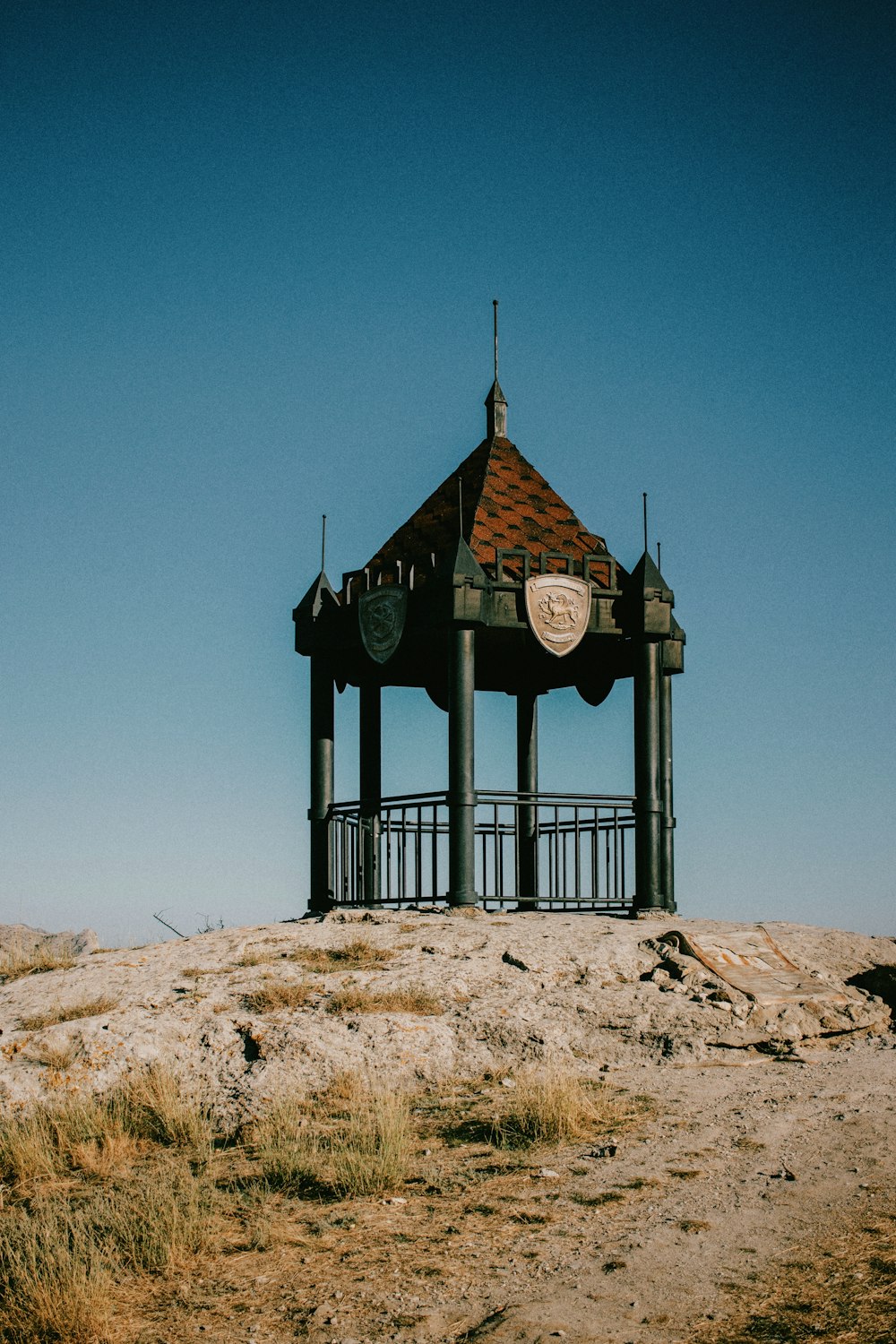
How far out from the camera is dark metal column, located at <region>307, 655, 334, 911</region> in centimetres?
1917

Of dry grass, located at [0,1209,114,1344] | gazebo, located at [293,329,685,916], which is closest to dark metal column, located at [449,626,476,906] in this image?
gazebo, located at [293,329,685,916]

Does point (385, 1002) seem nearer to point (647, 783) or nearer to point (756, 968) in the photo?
point (756, 968)

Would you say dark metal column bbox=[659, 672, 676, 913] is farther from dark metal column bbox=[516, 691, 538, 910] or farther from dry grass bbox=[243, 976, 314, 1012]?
dry grass bbox=[243, 976, 314, 1012]

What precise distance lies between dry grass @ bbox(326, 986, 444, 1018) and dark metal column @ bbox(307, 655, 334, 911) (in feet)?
19.4

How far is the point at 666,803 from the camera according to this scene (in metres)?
18.2

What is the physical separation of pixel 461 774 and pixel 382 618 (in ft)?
8.17

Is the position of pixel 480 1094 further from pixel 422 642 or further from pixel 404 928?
pixel 422 642

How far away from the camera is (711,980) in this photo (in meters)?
13.9

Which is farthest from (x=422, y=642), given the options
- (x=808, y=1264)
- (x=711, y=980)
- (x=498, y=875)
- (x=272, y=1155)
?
(x=808, y=1264)

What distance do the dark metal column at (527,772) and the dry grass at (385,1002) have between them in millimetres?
6577

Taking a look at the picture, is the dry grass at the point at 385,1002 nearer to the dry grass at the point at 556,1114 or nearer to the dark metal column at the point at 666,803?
the dry grass at the point at 556,1114

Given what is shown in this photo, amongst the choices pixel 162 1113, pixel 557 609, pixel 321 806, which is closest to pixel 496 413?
pixel 557 609

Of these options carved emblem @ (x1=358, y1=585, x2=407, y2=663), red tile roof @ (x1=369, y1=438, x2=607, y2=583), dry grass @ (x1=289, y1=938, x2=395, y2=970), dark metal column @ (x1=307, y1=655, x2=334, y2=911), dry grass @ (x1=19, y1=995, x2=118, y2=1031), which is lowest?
dry grass @ (x1=19, y1=995, x2=118, y2=1031)

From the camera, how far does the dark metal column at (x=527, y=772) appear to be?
794 inches
